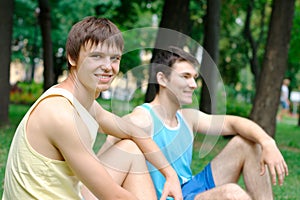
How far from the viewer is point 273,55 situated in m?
9.08

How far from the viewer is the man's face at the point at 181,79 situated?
306 centimetres

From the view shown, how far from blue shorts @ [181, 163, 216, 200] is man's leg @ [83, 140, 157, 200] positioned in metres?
0.34

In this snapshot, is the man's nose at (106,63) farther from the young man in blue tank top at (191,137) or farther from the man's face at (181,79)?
the man's face at (181,79)

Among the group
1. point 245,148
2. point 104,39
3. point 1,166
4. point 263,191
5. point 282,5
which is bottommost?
point 1,166

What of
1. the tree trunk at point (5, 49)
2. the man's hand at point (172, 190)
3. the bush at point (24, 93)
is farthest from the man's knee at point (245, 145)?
the bush at point (24, 93)

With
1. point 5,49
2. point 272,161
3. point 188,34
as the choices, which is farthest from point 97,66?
point 188,34

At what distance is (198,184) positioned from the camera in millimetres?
3189

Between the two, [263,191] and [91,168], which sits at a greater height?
[91,168]

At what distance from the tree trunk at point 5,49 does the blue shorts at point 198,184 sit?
290 inches

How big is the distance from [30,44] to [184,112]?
75.1 ft

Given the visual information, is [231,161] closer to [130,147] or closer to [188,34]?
[130,147]

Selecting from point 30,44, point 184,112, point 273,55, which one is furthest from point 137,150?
point 30,44

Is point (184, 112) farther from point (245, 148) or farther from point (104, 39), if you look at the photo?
point (104, 39)

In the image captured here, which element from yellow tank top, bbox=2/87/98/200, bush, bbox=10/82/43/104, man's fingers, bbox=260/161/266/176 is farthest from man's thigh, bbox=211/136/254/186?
bush, bbox=10/82/43/104
